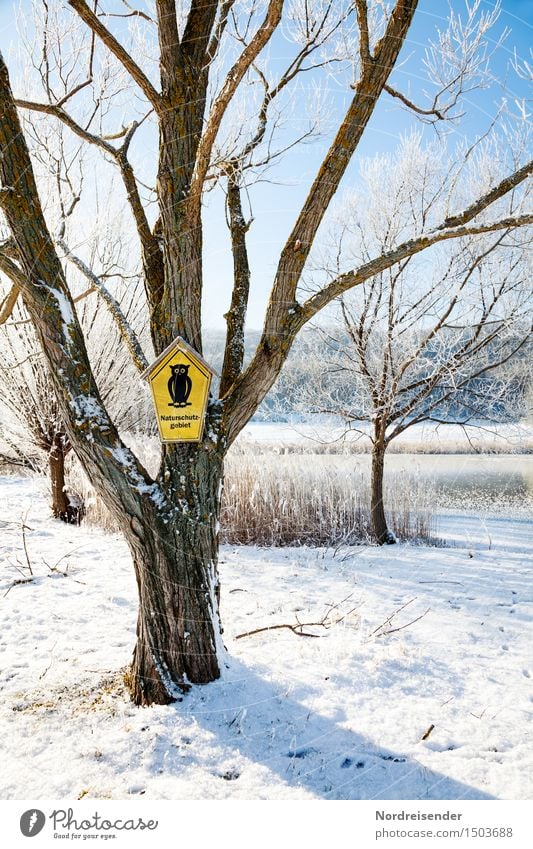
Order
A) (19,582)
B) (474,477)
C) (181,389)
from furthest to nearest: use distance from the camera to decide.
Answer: (474,477), (19,582), (181,389)

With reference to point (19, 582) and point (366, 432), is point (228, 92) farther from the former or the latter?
point (366, 432)

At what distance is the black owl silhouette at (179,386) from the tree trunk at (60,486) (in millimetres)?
5023

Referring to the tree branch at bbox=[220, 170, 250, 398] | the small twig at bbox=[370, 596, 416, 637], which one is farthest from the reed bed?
the tree branch at bbox=[220, 170, 250, 398]

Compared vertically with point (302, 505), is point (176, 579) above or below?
above

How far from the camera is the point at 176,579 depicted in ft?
7.88

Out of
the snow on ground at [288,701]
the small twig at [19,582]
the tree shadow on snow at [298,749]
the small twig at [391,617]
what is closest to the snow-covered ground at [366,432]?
the snow on ground at [288,701]

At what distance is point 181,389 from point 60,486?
546 cm

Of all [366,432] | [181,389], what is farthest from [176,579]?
[366,432]

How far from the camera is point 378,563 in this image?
5.18m

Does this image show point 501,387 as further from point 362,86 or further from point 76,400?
point 76,400

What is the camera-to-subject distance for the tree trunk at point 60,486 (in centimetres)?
700

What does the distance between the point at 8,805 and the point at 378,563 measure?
3882mm

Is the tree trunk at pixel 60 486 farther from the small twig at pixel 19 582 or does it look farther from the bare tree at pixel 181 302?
the bare tree at pixel 181 302

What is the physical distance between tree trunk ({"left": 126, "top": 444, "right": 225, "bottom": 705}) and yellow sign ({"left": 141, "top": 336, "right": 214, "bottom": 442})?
3.8 inches
